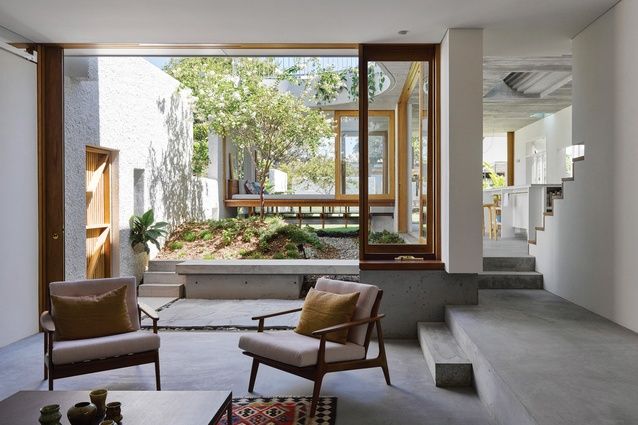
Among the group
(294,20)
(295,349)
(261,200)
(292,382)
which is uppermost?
(294,20)

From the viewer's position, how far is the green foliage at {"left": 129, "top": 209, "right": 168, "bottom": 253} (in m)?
8.03

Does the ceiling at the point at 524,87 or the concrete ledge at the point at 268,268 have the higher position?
the ceiling at the point at 524,87

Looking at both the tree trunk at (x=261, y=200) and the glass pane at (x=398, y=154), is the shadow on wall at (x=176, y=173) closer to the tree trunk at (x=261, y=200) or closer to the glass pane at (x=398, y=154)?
the tree trunk at (x=261, y=200)

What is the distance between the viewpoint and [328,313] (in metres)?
3.95

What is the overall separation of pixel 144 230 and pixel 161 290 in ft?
3.10

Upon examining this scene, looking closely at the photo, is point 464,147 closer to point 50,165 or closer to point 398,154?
point 398,154

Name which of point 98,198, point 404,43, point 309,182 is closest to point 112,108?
point 98,198

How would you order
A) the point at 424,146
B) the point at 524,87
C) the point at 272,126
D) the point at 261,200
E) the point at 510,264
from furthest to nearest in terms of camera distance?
the point at 261,200 < the point at 272,126 < the point at 524,87 < the point at 510,264 < the point at 424,146

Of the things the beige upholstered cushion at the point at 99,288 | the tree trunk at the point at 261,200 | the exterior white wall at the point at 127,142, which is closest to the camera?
the beige upholstered cushion at the point at 99,288

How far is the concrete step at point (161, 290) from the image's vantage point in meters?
7.79

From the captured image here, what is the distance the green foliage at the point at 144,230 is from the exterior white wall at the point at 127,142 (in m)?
0.15

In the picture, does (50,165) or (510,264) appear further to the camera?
(510,264)

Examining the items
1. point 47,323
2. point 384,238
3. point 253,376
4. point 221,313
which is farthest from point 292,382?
point 221,313

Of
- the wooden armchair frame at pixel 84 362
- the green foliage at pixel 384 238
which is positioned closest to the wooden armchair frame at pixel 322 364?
the wooden armchair frame at pixel 84 362
